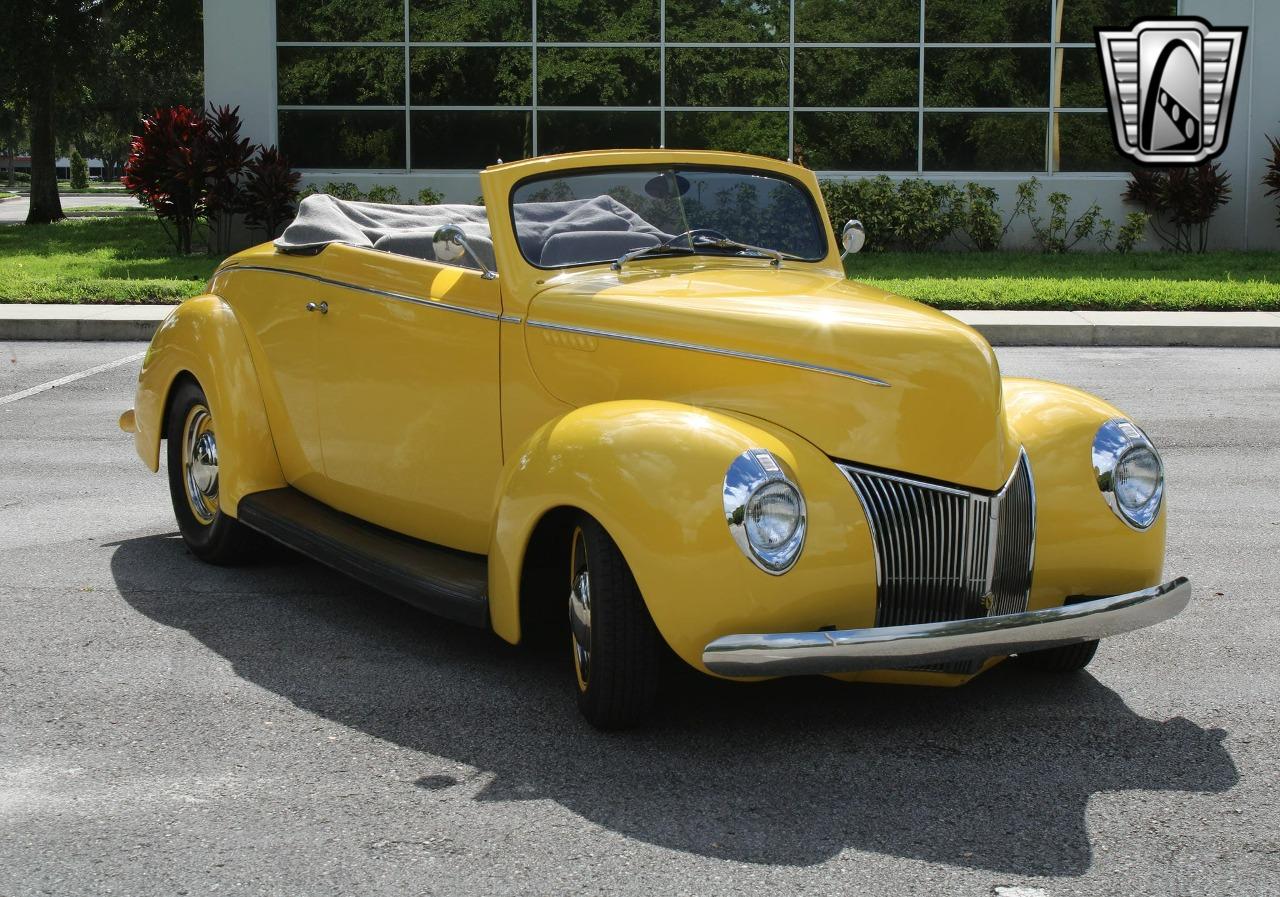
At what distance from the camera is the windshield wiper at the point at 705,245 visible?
5363 millimetres

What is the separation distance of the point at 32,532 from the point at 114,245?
1807 cm

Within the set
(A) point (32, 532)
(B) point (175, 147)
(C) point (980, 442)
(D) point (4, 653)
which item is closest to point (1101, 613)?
(C) point (980, 442)

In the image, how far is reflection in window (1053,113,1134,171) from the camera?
73.7 feet

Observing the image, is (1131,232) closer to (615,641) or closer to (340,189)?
(340,189)

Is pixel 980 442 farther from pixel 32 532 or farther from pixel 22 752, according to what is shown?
pixel 32 532

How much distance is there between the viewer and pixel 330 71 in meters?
22.7

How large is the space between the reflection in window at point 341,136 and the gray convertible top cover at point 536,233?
1676 centimetres

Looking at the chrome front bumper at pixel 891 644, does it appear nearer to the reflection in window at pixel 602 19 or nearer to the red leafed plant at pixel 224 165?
the red leafed plant at pixel 224 165

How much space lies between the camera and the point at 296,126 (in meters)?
22.7

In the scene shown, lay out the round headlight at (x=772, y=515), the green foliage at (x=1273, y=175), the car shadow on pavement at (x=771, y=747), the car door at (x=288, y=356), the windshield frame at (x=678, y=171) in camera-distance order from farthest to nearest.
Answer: the green foliage at (x=1273, y=175)
the car door at (x=288, y=356)
the windshield frame at (x=678, y=171)
the round headlight at (x=772, y=515)
the car shadow on pavement at (x=771, y=747)

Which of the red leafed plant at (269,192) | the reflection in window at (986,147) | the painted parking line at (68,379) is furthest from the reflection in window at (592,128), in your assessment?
the painted parking line at (68,379)

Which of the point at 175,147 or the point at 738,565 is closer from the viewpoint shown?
the point at 738,565

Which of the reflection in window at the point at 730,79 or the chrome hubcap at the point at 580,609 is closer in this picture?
the chrome hubcap at the point at 580,609

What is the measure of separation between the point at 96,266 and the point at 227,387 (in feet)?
49.5
